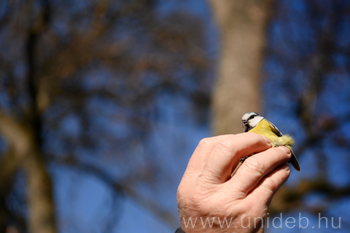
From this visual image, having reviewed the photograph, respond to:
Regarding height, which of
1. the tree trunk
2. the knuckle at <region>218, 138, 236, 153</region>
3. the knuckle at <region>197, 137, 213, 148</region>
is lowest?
the knuckle at <region>218, 138, 236, 153</region>

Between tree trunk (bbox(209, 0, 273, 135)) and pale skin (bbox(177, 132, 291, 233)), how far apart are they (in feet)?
4.88

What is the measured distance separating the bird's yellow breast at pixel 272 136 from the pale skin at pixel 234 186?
0.16m

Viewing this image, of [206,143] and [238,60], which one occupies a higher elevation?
[238,60]

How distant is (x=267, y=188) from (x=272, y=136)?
0.36 m

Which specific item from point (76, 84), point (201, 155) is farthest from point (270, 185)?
point (76, 84)

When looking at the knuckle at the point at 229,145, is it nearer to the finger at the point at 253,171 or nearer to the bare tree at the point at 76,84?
the finger at the point at 253,171

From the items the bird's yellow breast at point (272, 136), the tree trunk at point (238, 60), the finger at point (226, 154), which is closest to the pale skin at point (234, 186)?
the finger at point (226, 154)

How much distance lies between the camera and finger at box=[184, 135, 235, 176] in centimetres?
Answer: 116

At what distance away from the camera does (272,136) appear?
136 centimetres

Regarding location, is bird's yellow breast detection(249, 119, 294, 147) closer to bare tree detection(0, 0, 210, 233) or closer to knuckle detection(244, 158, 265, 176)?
knuckle detection(244, 158, 265, 176)

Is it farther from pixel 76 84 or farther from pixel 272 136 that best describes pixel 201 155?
pixel 76 84

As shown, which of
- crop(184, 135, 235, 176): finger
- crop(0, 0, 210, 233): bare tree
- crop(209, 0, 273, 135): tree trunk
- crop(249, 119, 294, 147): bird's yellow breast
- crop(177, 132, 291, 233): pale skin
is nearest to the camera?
crop(177, 132, 291, 233): pale skin

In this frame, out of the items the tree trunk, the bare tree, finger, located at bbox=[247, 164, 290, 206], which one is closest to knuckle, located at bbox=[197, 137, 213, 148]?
finger, located at bbox=[247, 164, 290, 206]

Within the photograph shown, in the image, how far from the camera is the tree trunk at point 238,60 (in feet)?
8.69
